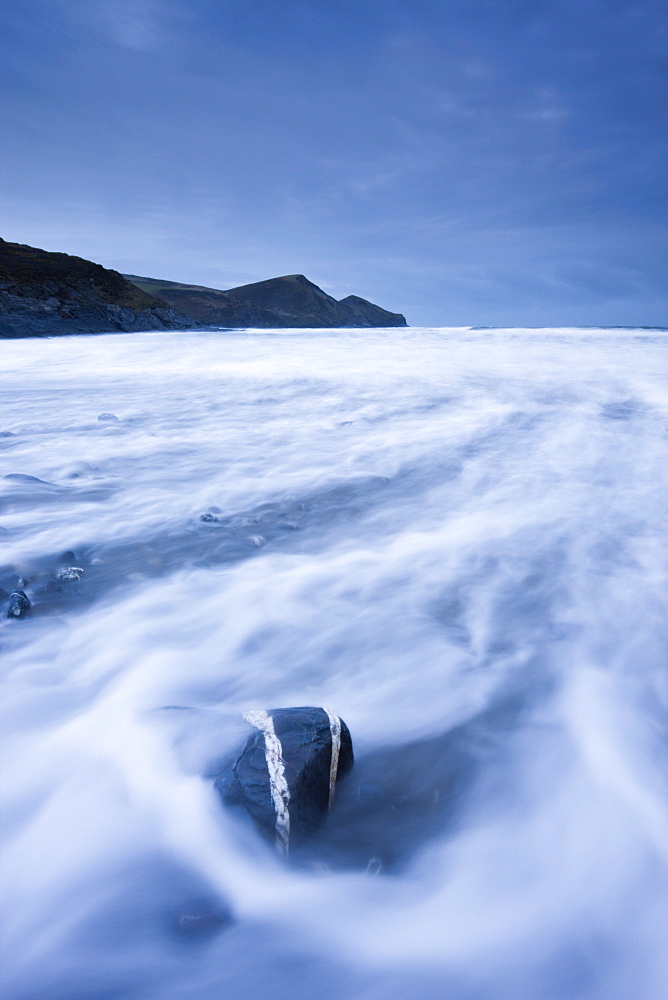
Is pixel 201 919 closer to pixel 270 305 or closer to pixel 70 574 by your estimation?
pixel 70 574

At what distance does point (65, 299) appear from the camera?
30.3 meters

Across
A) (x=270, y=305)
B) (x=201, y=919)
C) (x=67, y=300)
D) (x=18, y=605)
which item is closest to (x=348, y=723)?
(x=201, y=919)

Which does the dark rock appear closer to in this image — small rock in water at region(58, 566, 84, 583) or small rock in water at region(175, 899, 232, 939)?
small rock in water at region(175, 899, 232, 939)

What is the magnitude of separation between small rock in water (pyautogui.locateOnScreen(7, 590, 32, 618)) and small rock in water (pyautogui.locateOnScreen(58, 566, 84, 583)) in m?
0.25

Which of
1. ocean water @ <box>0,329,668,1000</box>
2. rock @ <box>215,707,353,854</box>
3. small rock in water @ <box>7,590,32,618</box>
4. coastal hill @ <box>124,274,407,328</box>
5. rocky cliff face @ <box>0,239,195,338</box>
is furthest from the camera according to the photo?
coastal hill @ <box>124,274,407,328</box>

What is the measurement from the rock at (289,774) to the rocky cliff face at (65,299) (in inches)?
1228

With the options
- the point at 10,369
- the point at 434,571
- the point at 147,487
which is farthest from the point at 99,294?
the point at 434,571

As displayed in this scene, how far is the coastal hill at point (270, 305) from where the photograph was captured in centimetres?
7350

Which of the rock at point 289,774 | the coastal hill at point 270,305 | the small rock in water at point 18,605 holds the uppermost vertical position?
the coastal hill at point 270,305

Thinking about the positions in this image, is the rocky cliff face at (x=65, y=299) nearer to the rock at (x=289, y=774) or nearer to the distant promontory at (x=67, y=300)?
the distant promontory at (x=67, y=300)

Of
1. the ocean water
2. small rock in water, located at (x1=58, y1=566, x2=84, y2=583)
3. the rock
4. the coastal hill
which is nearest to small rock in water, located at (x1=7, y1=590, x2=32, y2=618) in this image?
the ocean water

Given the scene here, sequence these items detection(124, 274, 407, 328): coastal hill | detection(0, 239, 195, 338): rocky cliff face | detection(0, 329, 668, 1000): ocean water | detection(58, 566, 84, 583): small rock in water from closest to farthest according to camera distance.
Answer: detection(0, 329, 668, 1000): ocean water
detection(58, 566, 84, 583): small rock in water
detection(0, 239, 195, 338): rocky cliff face
detection(124, 274, 407, 328): coastal hill

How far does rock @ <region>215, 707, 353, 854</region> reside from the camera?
132 cm

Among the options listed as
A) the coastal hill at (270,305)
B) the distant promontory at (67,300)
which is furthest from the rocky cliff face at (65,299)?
the coastal hill at (270,305)
